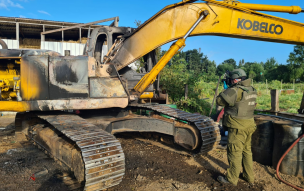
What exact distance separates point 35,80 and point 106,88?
1.27 metres

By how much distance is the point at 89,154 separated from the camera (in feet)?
9.34

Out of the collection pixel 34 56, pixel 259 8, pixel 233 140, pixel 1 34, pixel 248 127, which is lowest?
pixel 233 140

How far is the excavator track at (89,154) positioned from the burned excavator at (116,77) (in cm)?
3

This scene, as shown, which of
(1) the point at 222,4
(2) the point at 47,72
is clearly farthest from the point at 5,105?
(1) the point at 222,4

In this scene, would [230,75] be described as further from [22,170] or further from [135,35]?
[22,170]

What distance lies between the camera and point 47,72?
13.0 ft

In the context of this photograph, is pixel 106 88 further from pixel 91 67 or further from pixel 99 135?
pixel 99 135

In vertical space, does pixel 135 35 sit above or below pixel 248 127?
above

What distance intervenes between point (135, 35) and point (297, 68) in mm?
37239

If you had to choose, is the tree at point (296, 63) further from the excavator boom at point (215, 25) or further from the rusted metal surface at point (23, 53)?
the rusted metal surface at point (23, 53)

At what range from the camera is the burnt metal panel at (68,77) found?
3.97 metres

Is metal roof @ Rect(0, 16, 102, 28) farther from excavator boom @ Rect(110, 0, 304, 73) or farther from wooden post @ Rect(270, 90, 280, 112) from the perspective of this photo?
wooden post @ Rect(270, 90, 280, 112)

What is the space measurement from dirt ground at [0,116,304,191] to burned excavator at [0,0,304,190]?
312 mm

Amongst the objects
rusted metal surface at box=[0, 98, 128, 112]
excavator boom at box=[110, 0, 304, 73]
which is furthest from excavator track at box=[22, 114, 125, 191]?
excavator boom at box=[110, 0, 304, 73]
